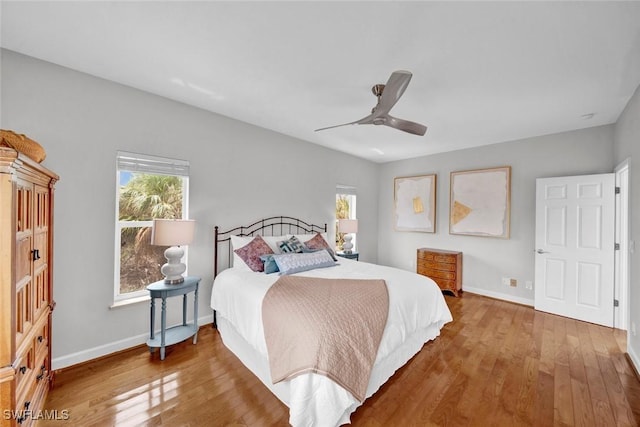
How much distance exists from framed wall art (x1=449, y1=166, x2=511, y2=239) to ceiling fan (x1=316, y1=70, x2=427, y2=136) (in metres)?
2.45

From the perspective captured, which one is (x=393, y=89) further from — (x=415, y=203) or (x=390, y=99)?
(x=415, y=203)

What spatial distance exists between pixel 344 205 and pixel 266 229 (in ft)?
6.48

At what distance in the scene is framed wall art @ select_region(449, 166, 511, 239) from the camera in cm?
416

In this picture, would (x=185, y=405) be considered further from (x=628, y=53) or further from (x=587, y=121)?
(x=587, y=121)

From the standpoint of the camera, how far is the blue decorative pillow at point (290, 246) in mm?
3295

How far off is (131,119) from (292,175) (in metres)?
2.12

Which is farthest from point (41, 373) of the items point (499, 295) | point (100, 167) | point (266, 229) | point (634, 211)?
point (499, 295)

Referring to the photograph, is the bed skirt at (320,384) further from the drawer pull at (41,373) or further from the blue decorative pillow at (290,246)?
the drawer pull at (41,373)

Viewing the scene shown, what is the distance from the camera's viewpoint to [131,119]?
2.60 m

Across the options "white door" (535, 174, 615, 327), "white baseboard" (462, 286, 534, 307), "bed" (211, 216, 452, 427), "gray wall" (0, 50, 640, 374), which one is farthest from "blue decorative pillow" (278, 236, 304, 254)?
"white door" (535, 174, 615, 327)

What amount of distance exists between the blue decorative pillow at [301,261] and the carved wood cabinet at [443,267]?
2.17m

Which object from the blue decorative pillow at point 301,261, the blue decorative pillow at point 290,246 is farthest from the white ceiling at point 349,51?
the blue decorative pillow at point 301,261

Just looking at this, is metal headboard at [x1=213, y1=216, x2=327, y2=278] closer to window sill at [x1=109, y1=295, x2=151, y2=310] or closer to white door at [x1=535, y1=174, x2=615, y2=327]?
window sill at [x1=109, y1=295, x2=151, y2=310]

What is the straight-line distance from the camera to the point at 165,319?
256 cm
